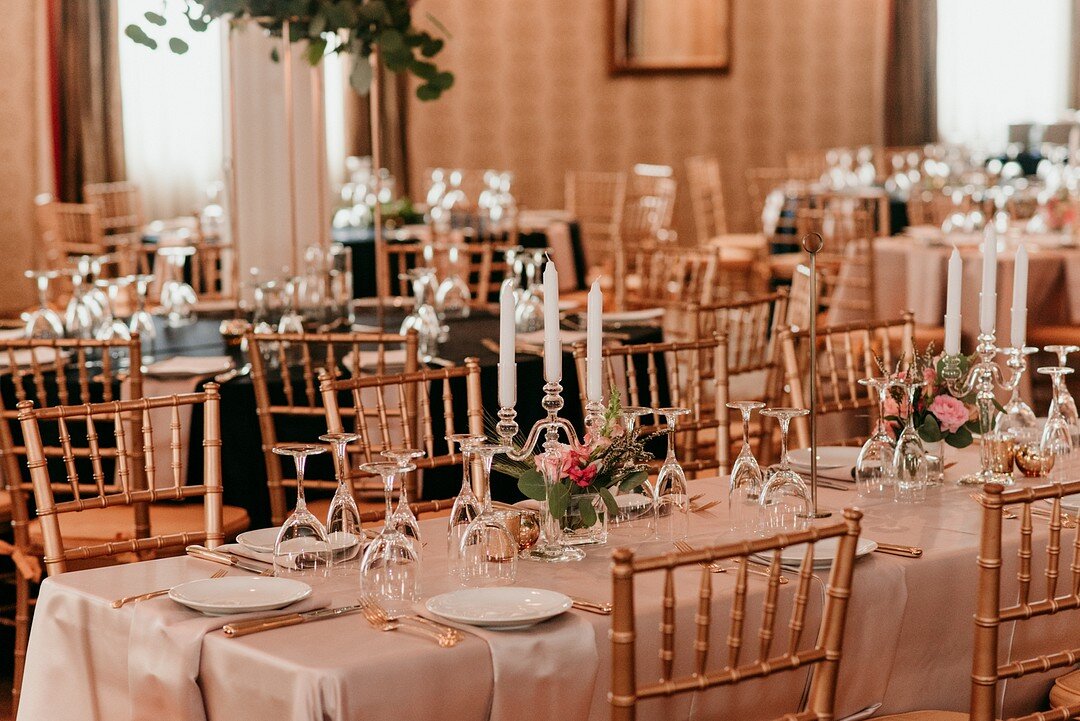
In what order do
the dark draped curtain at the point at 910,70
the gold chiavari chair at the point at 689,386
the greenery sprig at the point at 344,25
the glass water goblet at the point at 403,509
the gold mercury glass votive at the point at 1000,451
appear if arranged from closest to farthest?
1. the glass water goblet at the point at 403,509
2. the gold mercury glass votive at the point at 1000,451
3. the gold chiavari chair at the point at 689,386
4. the greenery sprig at the point at 344,25
5. the dark draped curtain at the point at 910,70

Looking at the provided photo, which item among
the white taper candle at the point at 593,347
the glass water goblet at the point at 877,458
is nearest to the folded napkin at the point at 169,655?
the white taper candle at the point at 593,347

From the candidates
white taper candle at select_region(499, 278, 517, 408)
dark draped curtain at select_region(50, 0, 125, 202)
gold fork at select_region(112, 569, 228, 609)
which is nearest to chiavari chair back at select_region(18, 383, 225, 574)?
gold fork at select_region(112, 569, 228, 609)

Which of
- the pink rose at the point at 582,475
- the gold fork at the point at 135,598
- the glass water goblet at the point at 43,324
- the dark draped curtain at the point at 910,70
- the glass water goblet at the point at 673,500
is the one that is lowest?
the gold fork at the point at 135,598

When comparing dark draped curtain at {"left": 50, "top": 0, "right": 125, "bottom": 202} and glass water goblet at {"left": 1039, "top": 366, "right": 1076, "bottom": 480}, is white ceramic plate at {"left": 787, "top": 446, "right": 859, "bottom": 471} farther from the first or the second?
dark draped curtain at {"left": 50, "top": 0, "right": 125, "bottom": 202}

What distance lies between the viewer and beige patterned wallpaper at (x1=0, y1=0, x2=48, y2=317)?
30.9 feet

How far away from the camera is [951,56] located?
1239cm

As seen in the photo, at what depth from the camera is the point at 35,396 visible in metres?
4.12

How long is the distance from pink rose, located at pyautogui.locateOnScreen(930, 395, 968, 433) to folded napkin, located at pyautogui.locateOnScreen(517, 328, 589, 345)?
180 cm

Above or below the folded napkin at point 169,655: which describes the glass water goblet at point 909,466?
above

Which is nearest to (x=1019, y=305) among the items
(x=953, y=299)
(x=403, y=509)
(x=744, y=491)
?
(x=953, y=299)

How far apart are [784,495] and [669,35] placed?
9283 millimetres

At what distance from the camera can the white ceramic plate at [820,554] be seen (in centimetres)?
230

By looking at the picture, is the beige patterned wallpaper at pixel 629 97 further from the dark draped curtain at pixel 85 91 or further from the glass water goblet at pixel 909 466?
the glass water goblet at pixel 909 466

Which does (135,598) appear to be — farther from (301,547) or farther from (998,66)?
(998,66)
